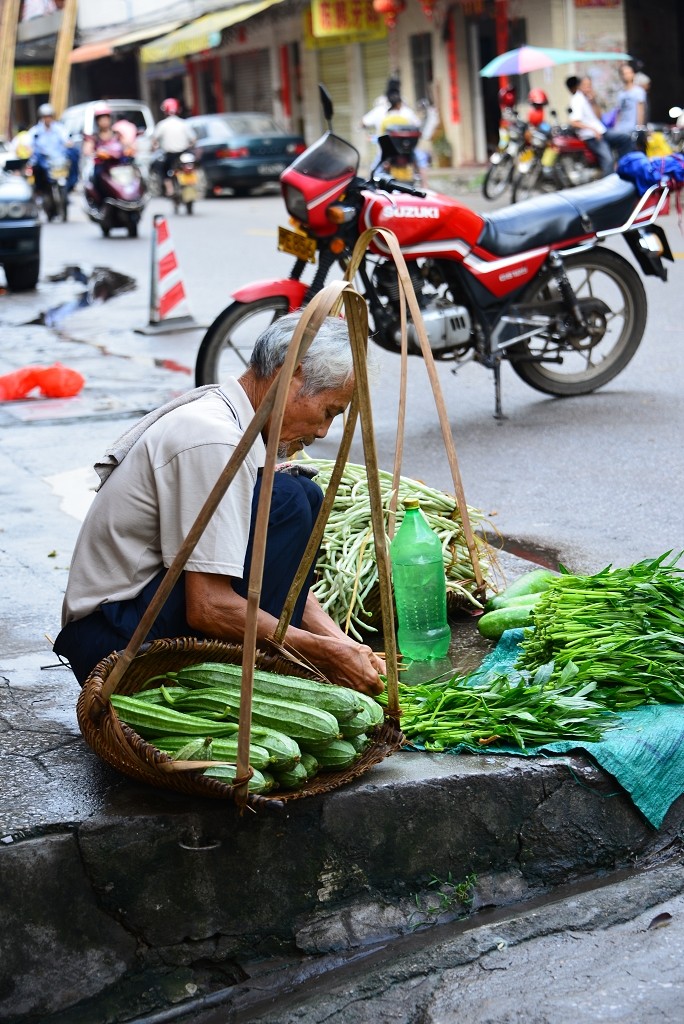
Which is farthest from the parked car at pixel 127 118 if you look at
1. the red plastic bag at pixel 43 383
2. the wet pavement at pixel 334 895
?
the wet pavement at pixel 334 895

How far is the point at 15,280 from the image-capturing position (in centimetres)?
1459

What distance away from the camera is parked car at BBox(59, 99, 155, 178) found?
26844mm

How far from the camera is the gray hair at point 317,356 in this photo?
3004 mm

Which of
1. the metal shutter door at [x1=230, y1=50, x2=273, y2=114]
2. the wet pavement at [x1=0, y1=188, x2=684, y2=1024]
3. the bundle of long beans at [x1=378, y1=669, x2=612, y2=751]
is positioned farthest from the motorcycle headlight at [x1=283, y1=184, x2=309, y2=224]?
→ the metal shutter door at [x1=230, y1=50, x2=273, y2=114]

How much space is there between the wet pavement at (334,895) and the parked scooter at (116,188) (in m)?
17.2

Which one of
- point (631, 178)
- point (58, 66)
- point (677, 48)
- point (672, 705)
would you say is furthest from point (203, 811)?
point (58, 66)

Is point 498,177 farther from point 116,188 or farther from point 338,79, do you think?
point 338,79

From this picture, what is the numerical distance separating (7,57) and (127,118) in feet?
45.1

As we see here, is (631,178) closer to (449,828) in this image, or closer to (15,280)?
(449,828)

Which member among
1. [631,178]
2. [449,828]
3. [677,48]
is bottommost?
[449,828]

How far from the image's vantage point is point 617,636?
332cm

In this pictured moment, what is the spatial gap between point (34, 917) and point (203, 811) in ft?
1.33

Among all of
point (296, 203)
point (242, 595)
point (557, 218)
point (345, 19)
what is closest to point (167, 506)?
point (242, 595)

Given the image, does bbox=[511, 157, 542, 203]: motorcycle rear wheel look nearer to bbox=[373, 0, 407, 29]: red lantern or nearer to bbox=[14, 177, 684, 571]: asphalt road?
bbox=[14, 177, 684, 571]: asphalt road
